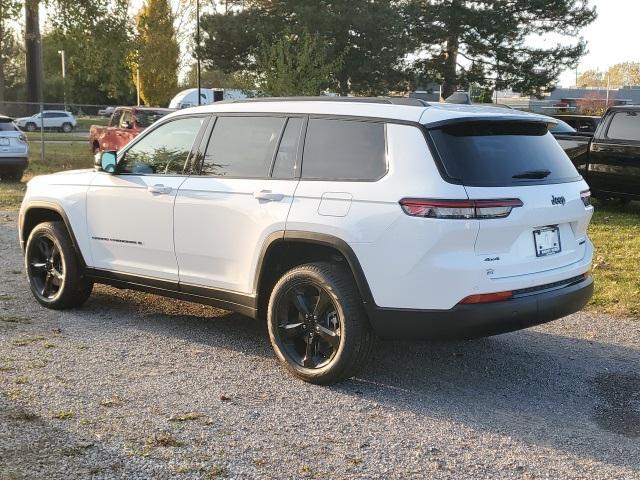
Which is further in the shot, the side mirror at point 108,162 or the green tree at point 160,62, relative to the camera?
the green tree at point 160,62

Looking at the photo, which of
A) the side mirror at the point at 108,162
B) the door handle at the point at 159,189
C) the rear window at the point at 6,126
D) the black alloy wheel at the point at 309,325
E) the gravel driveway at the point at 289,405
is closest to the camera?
the gravel driveway at the point at 289,405

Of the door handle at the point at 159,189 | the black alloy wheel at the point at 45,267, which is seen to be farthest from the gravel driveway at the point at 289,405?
the door handle at the point at 159,189

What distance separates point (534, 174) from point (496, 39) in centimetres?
3007


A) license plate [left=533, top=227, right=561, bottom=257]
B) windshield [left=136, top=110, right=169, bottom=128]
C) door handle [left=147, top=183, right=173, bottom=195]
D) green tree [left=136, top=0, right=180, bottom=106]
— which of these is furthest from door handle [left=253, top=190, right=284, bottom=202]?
green tree [left=136, top=0, right=180, bottom=106]

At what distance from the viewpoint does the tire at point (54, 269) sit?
238 inches

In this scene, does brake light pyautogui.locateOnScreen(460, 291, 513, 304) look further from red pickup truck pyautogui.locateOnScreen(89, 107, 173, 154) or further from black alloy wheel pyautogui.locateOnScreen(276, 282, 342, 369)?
red pickup truck pyautogui.locateOnScreen(89, 107, 173, 154)

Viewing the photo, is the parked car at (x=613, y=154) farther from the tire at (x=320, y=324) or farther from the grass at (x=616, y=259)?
the tire at (x=320, y=324)

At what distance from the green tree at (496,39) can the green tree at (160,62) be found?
1411 cm

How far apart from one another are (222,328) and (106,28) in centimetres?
1861

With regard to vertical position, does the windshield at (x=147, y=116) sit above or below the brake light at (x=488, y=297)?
above

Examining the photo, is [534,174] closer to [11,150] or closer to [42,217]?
[42,217]

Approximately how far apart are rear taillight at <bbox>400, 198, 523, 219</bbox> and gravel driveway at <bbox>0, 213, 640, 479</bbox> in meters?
1.17

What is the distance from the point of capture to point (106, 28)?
2208 centimetres

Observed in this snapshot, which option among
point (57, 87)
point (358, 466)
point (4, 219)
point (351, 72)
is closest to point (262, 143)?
point (358, 466)
